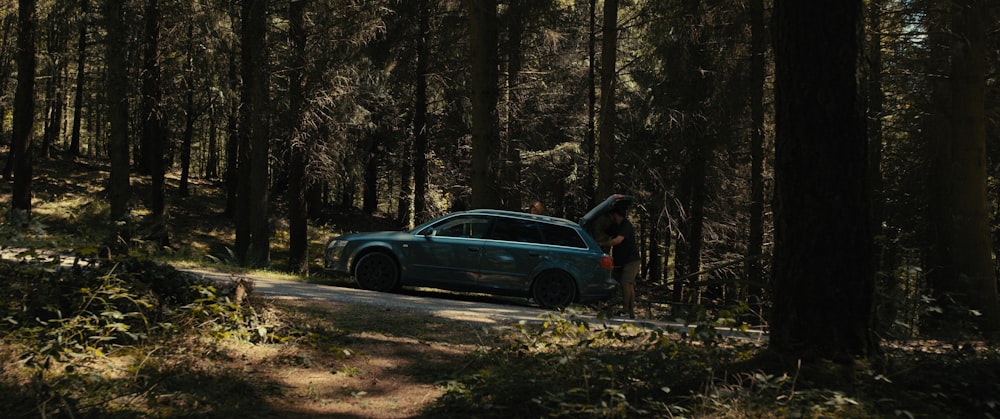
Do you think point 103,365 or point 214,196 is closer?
point 103,365

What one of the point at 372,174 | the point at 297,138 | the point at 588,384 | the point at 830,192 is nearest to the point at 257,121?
the point at 297,138

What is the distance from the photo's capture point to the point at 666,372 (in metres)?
5.15

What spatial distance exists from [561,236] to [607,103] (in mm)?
A: 5411

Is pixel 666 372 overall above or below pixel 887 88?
below

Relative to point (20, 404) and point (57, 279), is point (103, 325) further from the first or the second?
point (20, 404)

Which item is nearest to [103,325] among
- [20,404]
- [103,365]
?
[103,365]

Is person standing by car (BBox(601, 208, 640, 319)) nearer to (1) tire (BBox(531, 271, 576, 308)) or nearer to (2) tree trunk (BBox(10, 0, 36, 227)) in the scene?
(1) tire (BBox(531, 271, 576, 308))

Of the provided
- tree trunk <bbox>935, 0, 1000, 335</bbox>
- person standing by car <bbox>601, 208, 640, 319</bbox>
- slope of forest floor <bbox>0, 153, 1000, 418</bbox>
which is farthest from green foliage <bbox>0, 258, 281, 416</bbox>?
tree trunk <bbox>935, 0, 1000, 335</bbox>

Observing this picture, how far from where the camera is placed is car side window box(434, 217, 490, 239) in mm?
13031

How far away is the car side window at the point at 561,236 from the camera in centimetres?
1287

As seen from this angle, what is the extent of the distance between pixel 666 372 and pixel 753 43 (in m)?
14.0

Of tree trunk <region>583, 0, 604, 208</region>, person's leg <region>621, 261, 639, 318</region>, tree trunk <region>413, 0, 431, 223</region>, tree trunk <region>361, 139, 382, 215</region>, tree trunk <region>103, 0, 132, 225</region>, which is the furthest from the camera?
tree trunk <region>361, 139, 382, 215</region>

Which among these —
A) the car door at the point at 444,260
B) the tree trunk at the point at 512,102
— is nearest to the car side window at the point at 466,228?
the car door at the point at 444,260

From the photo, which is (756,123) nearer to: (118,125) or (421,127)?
(421,127)
